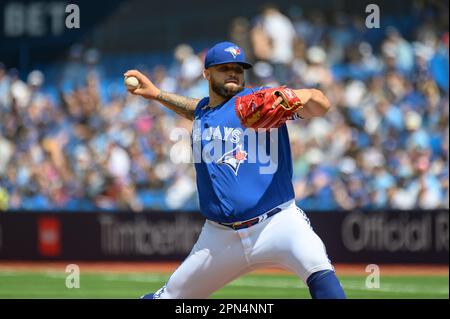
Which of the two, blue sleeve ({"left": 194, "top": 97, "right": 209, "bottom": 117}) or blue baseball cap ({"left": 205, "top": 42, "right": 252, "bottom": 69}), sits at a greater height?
blue baseball cap ({"left": 205, "top": 42, "right": 252, "bottom": 69})

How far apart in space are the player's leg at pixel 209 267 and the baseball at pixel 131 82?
1617mm

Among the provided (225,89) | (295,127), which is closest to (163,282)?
(295,127)

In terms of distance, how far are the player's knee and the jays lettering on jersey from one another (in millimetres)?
601

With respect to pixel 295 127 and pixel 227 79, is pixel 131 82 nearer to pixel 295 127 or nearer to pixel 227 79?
pixel 227 79

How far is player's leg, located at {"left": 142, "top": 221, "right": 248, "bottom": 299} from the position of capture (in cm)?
689

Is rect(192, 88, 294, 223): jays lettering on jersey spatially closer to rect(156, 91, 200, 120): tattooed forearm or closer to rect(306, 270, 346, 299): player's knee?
rect(306, 270, 346, 299): player's knee

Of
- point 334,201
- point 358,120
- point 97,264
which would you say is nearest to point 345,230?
point 334,201

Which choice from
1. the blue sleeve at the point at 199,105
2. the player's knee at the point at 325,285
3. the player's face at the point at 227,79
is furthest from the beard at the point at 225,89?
the player's knee at the point at 325,285

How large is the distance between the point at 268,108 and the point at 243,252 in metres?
1.03

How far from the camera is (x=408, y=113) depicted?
17391 millimetres

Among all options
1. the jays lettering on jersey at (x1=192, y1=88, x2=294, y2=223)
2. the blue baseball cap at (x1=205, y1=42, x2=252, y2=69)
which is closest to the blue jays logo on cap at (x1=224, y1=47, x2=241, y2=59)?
the blue baseball cap at (x1=205, y1=42, x2=252, y2=69)

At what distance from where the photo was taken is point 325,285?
657 cm

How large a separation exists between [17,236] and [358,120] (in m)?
6.31

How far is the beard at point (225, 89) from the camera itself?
283 inches
